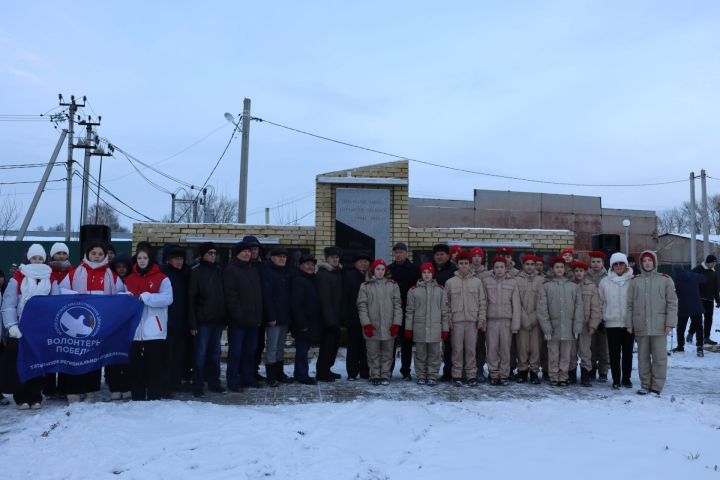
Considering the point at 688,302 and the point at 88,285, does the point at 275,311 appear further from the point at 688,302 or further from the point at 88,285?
the point at 688,302

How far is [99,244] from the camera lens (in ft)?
20.2

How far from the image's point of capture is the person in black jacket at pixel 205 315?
6.45m

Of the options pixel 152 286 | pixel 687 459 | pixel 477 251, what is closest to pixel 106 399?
pixel 152 286

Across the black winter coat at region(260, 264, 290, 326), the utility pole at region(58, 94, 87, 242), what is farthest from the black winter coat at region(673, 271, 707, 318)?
the utility pole at region(58, 94, 87, 242)

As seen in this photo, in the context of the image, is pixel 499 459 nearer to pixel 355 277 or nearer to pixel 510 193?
pixel 355 277

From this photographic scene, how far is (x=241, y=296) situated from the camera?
6.70 m

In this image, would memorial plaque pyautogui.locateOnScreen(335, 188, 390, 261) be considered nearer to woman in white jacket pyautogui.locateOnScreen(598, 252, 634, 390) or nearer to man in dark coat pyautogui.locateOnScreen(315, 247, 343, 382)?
man in dark coat pyautogui.locateOnScreen(315, 247, 343, 382)

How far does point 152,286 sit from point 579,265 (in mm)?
5309

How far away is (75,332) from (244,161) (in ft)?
35.8

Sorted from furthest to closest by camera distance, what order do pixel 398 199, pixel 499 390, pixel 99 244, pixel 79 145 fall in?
pixel 79 145
pixel 398 199
pixel 499 390
pixel 99 244

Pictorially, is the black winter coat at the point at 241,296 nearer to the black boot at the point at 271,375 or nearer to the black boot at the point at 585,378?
the black boot at the point at 271,375

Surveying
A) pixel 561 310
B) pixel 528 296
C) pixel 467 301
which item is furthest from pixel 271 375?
pixel 561 310

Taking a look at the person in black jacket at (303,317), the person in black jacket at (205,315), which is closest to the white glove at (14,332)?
the person in black jacket at (205,315)

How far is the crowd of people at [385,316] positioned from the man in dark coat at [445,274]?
0.01 m
